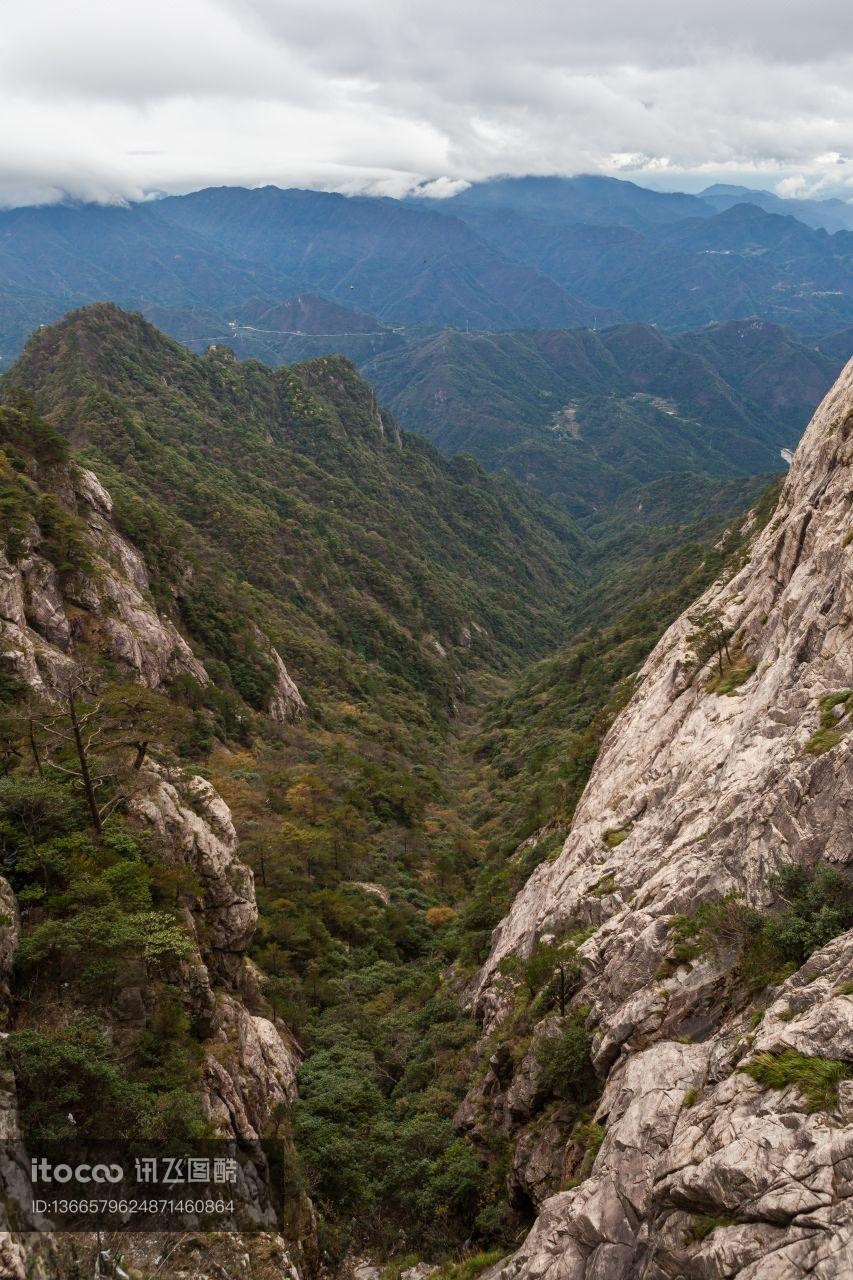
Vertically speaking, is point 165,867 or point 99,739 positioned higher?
point 99,739

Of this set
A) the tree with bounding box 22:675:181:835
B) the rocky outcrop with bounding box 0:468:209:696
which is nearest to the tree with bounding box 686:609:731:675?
the tree with bounding box 22:675:181:835

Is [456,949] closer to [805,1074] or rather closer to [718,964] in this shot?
[718,964]

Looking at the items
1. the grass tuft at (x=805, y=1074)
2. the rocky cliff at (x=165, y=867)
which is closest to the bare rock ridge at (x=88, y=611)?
the rocky cliff at (x=165, y=867)

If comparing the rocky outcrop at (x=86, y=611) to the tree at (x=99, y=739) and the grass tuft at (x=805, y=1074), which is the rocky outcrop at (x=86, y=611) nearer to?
the tree at (x=99, y=739)

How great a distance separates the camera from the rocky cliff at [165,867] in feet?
66.1

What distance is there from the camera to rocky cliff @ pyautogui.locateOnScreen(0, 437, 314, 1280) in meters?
20.2

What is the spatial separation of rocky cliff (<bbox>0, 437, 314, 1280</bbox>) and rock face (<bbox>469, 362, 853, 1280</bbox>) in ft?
30.3

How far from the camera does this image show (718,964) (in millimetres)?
18391

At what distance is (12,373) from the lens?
153 metres

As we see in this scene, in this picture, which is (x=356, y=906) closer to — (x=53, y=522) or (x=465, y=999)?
(x=465, y=999)

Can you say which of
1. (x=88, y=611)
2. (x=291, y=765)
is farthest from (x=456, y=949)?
(x=88, y=611)

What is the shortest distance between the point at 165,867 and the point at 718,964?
20070 millimetres

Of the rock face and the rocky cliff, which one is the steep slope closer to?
the rocky cliff

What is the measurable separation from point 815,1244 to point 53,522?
65160 millimetres
